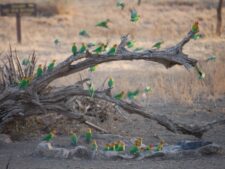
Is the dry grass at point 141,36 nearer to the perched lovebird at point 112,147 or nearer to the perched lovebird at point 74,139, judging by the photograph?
the perched lovebird at point 74,139

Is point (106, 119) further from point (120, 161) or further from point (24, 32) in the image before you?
point (24, 32)

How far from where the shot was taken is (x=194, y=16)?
82.7 ft

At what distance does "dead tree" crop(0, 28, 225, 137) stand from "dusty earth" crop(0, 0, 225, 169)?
31cm

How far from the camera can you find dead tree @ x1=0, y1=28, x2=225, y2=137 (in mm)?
7188

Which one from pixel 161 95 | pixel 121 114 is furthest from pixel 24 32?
pixel 121 114

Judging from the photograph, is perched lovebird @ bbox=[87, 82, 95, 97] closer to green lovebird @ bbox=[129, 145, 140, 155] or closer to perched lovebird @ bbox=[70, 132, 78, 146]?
perched lovebird @ bbox=[70, 132, 78, 146]

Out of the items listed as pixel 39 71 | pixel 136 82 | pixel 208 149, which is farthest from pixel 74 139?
pixel 136 82

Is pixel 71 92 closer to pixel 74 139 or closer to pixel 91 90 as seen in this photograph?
pixel 91 90

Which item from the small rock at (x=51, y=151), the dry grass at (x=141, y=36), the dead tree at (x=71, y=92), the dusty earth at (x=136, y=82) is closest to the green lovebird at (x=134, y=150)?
the dusty earth at (x=136, y=82)

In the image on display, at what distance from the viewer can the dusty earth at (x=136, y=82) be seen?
655cm

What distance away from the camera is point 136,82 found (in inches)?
493

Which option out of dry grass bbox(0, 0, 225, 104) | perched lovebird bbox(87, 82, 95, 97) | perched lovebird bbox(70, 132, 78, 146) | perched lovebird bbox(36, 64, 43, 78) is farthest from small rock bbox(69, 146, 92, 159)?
dry grass bbox(0, 0, 225, 104)

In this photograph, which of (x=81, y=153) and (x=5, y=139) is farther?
(x=5, y=139)

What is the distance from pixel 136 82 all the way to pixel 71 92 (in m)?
4.96
